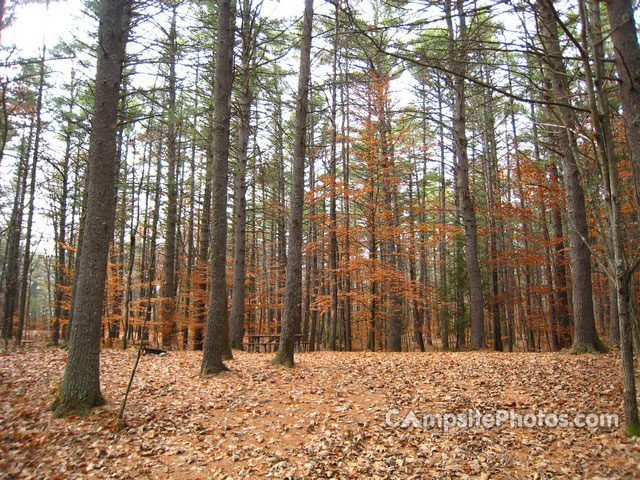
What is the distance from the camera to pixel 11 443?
13.5 feet

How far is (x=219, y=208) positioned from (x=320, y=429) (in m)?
4.55

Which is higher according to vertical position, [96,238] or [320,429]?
[96,238]

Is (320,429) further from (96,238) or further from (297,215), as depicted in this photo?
(297,215)

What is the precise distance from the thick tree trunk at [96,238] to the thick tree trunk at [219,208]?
1.98 m

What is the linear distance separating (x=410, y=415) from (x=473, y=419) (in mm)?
806

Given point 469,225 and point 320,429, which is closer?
point 320,429

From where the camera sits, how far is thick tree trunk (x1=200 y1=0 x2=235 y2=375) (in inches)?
276

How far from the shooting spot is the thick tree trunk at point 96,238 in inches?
200

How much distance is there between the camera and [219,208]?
721cm

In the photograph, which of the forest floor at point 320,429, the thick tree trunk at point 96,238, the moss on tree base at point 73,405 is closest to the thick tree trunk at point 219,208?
the forest floor at point 320,429

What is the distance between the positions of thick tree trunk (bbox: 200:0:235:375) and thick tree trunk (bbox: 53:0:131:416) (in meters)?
1.98

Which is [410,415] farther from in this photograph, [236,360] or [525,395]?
[236,360]

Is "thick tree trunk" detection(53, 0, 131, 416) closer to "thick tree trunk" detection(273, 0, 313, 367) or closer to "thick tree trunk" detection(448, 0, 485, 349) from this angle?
"thick tree trunk" detection(273, 0, 313, 367)

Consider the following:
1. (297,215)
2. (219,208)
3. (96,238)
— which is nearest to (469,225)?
(297,215)
